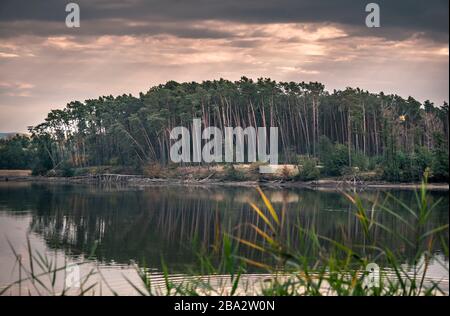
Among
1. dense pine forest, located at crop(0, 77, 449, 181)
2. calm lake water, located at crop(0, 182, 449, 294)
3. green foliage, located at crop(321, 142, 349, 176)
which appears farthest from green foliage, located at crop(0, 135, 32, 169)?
green foliage, located at crop(321, 142, 349, 176)

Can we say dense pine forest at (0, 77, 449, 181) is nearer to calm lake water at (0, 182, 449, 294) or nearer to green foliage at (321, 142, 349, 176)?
green foliage at (321, 142, 349, 176)

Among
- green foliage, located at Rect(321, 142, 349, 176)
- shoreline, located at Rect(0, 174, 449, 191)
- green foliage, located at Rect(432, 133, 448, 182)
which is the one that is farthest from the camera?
green foliage, located at Rect(321, 142, 349, 176)

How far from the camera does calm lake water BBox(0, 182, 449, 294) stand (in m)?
17.6

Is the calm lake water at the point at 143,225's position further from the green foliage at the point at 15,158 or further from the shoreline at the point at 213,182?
the green foliage at the point at 15,158

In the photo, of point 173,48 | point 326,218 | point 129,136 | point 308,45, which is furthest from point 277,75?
point 326,218

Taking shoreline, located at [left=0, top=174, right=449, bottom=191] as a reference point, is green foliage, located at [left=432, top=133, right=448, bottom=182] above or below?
above

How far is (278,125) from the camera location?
63625 mm

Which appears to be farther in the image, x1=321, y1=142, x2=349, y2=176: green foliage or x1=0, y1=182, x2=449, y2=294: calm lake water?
x1=321, y1=142, x2=349, y2=176: green foliage

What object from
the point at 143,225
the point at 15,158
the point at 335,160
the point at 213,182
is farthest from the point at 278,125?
the point at 143,225

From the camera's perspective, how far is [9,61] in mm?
62656

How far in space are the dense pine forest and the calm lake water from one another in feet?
30.0

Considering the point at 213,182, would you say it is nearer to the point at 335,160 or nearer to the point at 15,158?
the point at 335,160

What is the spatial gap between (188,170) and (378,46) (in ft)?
65.9

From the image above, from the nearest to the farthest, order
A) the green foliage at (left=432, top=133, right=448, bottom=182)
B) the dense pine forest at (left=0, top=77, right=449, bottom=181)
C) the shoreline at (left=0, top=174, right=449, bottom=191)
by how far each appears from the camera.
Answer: the green foliage at (left=432, top=133, right=448, bottom=182) → the shoreline at (left=0, top=174, right=449, bottom=191) → the dense pine forest at (left=0, top=77, right=449, bottom=181)
